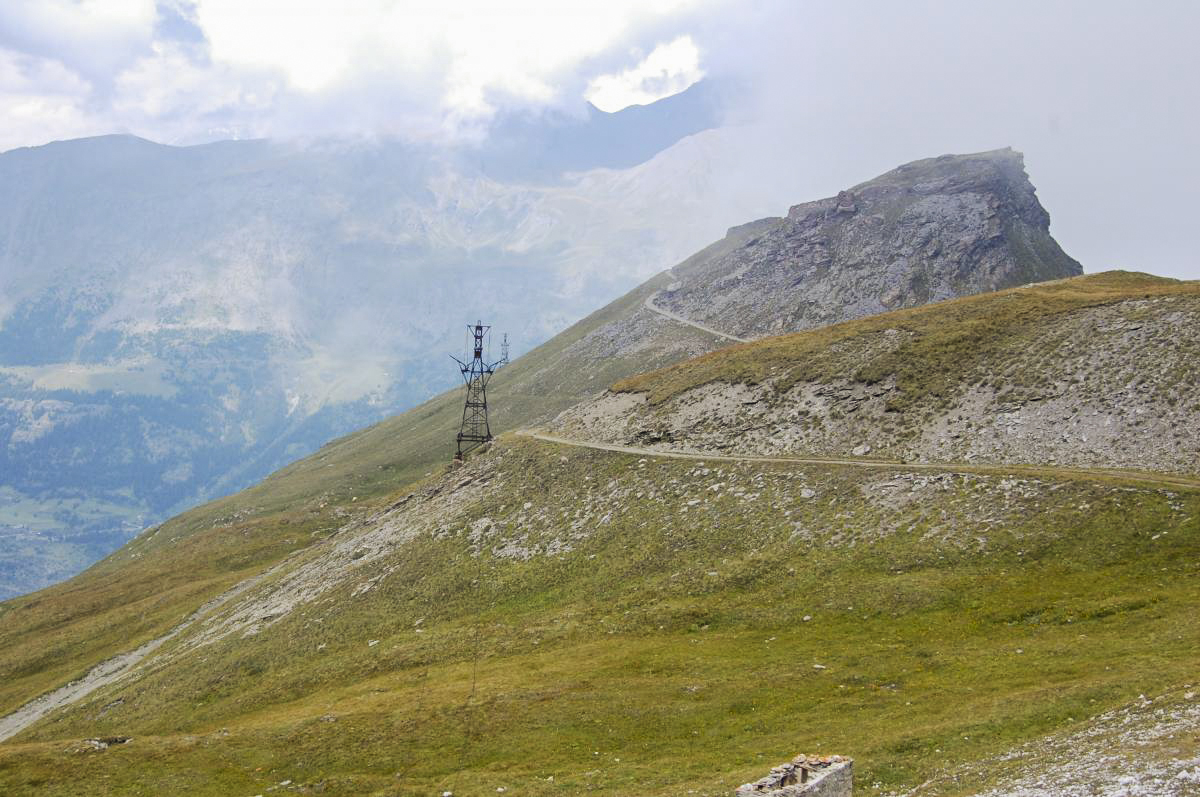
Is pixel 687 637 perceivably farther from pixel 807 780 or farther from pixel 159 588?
pixel 159 588

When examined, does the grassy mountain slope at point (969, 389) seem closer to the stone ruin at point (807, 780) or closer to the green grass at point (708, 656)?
the green grass at point (708, 656)

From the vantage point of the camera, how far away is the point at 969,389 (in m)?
74.5

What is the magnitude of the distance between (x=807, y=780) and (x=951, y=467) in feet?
147

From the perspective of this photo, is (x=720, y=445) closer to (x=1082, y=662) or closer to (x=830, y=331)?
(x=830, y=331)

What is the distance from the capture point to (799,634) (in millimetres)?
51312

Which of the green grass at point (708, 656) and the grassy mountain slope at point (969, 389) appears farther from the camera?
the grassy mountain slope at point (969, 389)

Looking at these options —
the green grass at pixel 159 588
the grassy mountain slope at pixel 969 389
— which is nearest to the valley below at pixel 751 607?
the grassy mountain slope at pixel 969 389

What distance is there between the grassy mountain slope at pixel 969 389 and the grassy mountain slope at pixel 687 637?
3.85 feet

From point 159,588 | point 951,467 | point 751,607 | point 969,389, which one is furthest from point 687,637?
point 159,588

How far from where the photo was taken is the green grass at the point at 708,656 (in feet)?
126

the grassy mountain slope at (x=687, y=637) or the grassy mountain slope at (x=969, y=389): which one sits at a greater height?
the grassy mountain slope at (x=969, y=389)

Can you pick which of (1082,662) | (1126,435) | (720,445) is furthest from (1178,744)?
(720,445)

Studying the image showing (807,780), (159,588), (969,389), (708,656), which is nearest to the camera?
(807,780)

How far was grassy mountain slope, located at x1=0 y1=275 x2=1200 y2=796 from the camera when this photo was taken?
128ft
